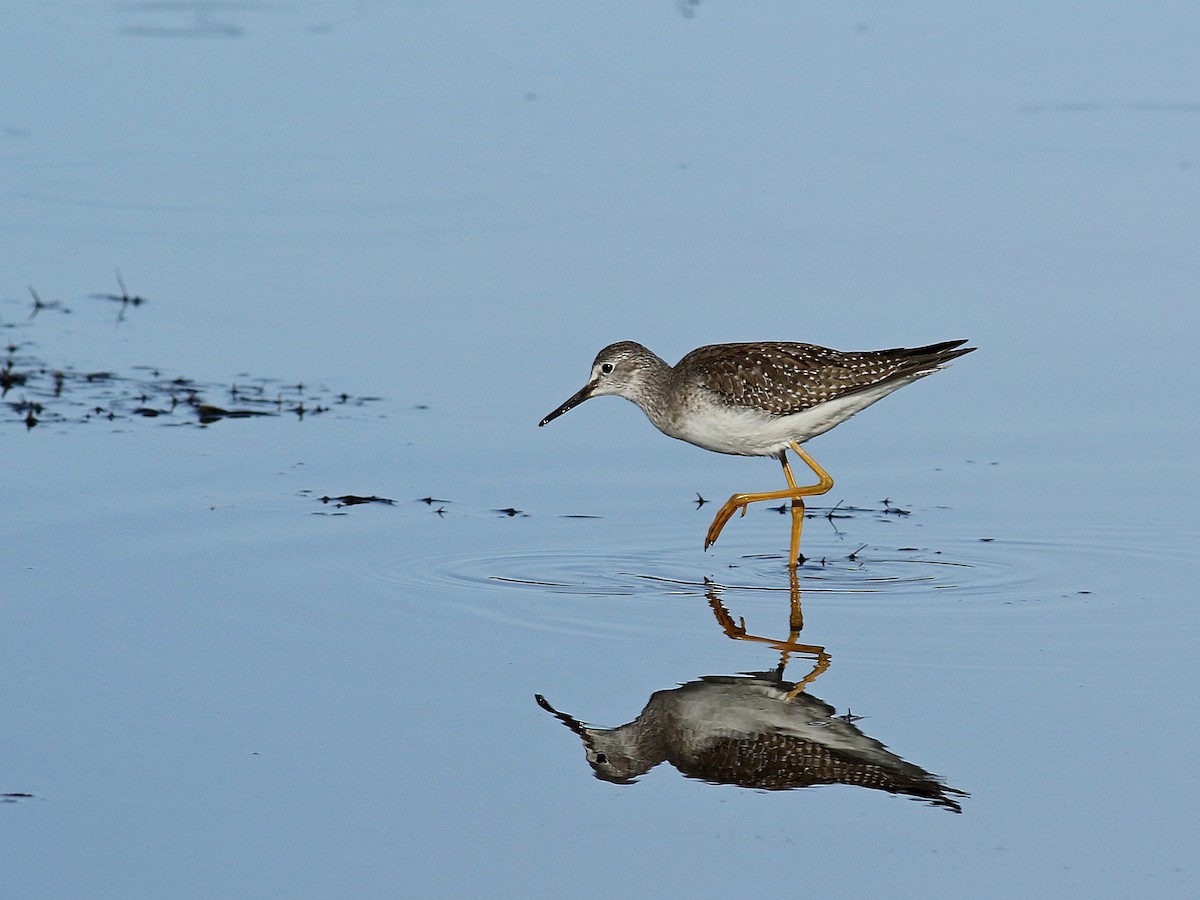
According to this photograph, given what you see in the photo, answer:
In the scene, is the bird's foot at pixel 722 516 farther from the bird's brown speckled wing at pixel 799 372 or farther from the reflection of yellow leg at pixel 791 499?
the bird's brown speckled wing at pixel 799 372

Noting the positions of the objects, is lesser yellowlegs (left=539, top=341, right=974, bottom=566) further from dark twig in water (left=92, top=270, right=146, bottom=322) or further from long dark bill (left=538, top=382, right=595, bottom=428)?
dark twig in water (left=92, top=270, right=146, bottom=322)

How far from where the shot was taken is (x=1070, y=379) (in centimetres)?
1127

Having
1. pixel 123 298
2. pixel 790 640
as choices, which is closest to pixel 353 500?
pixel 790 640

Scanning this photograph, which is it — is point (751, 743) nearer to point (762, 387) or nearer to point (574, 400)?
point (762, 387)

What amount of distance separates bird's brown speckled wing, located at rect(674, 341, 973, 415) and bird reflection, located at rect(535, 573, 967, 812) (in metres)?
2.48

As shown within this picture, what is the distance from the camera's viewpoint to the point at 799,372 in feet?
31.8

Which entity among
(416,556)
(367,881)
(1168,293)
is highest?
(1168,293)

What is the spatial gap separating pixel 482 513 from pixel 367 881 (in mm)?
3900

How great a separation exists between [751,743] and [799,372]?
330 cm

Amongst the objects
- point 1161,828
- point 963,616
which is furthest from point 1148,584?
point 1161,828

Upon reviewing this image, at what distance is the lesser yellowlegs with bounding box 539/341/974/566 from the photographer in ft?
→ 31.4

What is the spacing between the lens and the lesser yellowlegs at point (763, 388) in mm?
9586

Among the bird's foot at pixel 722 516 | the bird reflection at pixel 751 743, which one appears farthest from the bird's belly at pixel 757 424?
the bird reflection at pixel 751 743

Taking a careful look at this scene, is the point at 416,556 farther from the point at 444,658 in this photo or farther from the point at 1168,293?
the point at 1168,293
